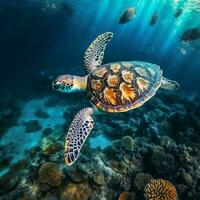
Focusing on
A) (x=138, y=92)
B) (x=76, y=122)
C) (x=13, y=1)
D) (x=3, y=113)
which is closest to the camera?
(x=76, y=122)

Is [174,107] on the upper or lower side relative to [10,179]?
upper

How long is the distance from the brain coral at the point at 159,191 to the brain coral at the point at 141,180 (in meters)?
0.30

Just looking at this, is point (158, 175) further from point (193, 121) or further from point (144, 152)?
point (193, 121)

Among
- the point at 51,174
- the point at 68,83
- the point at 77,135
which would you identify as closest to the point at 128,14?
the point at 68,83

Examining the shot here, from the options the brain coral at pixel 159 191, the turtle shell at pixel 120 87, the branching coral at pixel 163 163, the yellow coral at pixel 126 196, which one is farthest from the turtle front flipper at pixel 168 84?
the yellow coral at pixel 126 196

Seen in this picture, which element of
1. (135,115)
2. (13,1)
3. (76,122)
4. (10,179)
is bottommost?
(13,1)

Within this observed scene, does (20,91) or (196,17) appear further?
(196,17)

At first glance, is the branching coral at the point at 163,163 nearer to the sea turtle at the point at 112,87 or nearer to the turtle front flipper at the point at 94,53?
the sea turtle at the point at 112,87

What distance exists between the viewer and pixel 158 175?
493 cm

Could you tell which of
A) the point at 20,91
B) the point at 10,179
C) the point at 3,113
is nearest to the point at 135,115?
the point at 10,179

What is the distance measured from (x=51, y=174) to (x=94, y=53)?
3.22m

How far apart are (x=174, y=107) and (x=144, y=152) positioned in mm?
4150

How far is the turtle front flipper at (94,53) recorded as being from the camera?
18.7 feet

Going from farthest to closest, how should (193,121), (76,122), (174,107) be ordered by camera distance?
(174,107) < (193,121) < (76,122)
